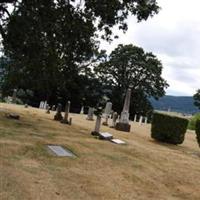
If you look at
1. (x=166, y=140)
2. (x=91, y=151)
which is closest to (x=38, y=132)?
(x=91, y=151)

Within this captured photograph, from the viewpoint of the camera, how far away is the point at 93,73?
2616 inches

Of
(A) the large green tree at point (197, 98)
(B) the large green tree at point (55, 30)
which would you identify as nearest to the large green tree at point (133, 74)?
(A) the large green tree at point (197, 98)

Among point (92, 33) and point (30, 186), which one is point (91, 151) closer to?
point (30, 186)

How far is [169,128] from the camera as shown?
64.0 ft

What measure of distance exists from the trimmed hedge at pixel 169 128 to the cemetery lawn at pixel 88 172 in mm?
4298

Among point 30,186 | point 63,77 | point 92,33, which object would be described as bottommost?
point 30,186

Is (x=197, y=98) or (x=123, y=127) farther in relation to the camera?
(x=197, y=98)

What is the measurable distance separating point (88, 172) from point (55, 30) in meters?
9.67

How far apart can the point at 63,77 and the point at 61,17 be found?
3211mm

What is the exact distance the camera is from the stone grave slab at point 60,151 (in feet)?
39.1

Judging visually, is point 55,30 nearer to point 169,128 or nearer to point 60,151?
point 169,128

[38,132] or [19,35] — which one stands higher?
[19,35]

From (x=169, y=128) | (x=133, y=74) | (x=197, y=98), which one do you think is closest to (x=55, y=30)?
(x=169, y=128)

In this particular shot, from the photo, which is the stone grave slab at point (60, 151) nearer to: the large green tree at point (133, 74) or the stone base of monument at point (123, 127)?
the stone base of monument at point (123, 127)
